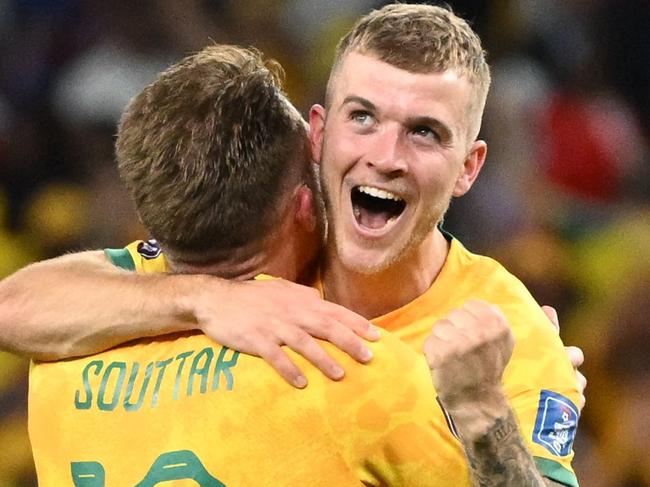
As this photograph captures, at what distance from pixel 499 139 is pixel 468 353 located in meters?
3.33

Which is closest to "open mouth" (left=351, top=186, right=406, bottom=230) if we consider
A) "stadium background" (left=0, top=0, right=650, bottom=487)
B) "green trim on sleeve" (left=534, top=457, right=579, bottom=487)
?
"green trim on sleeve" (left=534, top=457, right=579, bottom=487)

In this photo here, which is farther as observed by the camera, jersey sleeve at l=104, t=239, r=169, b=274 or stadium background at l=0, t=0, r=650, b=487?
stadium background at l=0, t=0, r=650, b=487

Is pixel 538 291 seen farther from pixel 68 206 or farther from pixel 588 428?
pixel 68 206

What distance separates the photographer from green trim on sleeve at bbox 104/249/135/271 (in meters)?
3.01

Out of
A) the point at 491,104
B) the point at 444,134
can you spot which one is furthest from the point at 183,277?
the point at 491,104

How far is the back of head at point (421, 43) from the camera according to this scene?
288 centimetres

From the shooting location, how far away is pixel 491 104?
17.6 feet

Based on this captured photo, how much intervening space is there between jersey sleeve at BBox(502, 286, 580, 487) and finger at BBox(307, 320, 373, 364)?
52 cm

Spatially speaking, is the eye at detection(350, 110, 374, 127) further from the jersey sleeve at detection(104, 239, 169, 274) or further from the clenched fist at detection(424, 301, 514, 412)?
the clenched fist at detection(424, 301, 514, 412)

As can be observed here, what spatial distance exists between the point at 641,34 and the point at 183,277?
356 cm

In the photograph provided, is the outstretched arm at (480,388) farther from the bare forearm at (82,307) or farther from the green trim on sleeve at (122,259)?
the green trim on sleeve at (122,259)

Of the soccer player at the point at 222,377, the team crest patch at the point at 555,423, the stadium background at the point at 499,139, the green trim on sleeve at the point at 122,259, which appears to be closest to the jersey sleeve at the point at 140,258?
the green trim on sleeve at the point at 122,259

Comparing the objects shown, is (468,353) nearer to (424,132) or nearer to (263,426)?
(263,426)

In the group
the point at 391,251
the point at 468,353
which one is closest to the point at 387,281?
the point at 391,251
